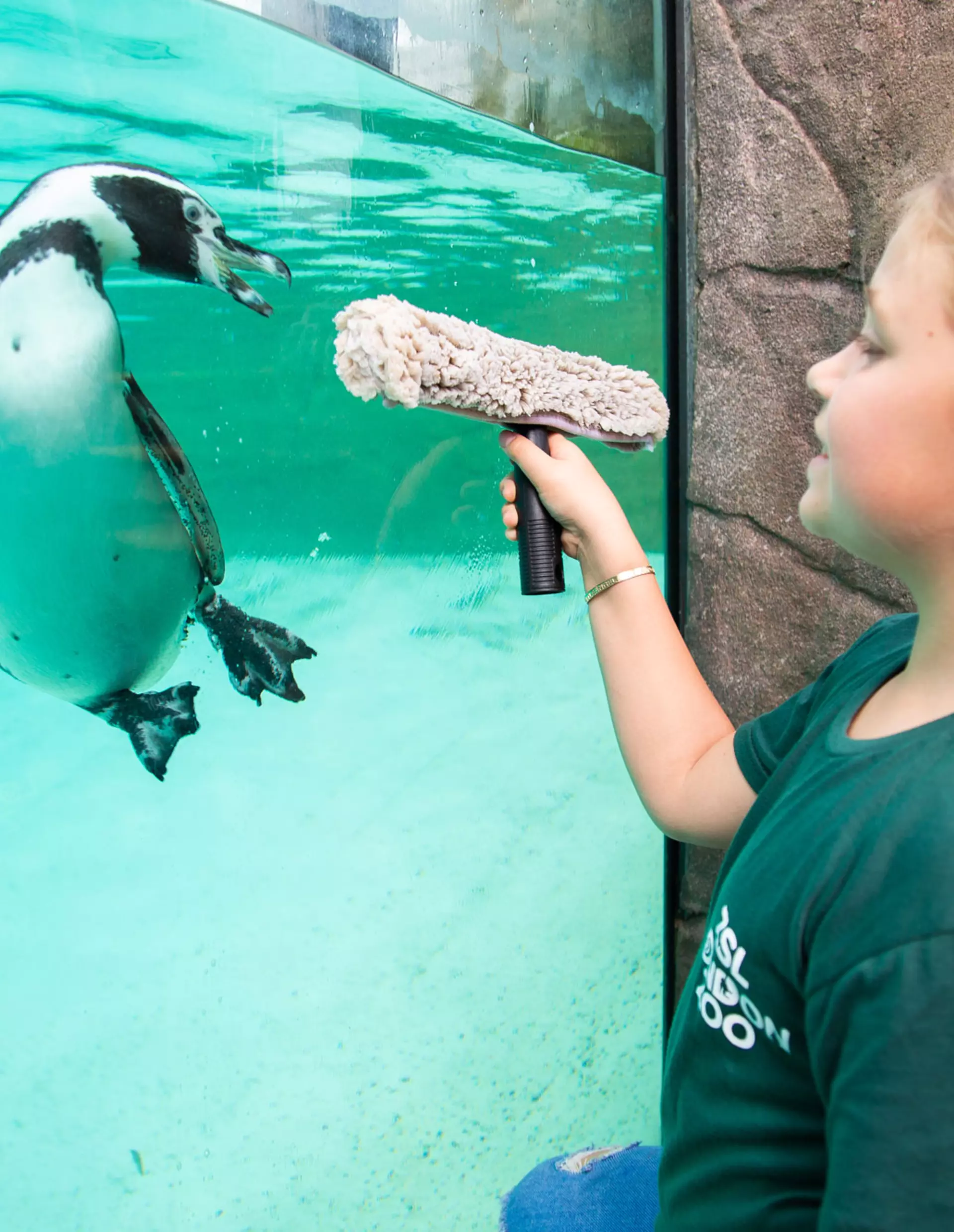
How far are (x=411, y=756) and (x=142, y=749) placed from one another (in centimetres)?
37

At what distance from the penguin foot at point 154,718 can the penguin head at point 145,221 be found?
0.45 meters

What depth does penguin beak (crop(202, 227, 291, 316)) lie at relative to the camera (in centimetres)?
105

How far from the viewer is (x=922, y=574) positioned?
640 mm

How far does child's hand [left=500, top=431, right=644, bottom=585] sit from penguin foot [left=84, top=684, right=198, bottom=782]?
42cm

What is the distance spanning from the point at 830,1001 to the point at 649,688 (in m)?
0.40

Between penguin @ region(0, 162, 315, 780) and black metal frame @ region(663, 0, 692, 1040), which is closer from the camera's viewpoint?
penguin @ region(0, 162, 315, 780)

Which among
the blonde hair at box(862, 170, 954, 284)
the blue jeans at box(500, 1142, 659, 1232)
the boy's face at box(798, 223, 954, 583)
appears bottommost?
the blue jeans at box(500, 1142, 659, 1232)

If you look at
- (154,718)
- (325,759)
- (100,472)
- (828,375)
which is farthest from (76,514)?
(828,375)

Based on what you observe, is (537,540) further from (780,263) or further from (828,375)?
(780,263)

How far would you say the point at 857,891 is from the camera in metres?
0.55

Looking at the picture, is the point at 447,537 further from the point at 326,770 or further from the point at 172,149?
the point at 172,149

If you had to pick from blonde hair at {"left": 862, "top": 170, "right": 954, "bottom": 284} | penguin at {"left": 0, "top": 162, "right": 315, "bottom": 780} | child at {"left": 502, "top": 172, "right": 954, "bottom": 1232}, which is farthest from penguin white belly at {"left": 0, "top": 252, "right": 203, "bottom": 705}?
blonde hair at {"left": 862, "top": 170, "right": 954, "bottom": 284}

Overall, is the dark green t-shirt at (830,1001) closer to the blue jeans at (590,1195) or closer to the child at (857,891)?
the child at (857,891)

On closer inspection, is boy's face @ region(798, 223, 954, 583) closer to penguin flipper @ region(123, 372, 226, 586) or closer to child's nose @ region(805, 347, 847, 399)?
child's nose @ region(805, 347, 847, 399)
